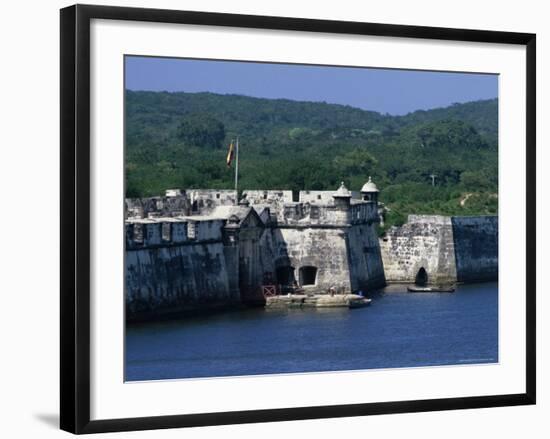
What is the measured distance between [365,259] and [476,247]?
2.85 ft

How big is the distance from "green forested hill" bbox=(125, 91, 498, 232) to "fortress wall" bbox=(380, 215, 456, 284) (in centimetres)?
13

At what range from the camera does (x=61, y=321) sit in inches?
361

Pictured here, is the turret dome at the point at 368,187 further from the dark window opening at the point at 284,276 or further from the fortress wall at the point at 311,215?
the dark window opening at the point at 284,276

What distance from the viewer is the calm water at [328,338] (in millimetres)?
9633

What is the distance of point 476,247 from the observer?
36.6 feet

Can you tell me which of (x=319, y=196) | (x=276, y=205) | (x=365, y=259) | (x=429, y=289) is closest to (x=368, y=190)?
(x=319, y=196)

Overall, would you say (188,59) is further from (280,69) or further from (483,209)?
(483,209)

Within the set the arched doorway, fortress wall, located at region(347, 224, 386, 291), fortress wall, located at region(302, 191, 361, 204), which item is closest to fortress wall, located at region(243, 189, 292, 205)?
fortress wall, located at region(302, 191, 361, 204)

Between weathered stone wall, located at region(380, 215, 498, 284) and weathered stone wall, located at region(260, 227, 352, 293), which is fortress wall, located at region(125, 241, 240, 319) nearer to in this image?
weathered stone wall, located at region(260, 227, 352, 293)

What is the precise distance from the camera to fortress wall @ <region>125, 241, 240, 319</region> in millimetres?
9570

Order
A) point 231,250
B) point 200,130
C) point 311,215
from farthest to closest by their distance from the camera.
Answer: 1. point 231,250
2. point 311,215
3. point 200,130

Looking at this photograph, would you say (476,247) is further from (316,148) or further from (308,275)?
(316,148)

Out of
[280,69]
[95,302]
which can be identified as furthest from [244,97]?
[95,302]

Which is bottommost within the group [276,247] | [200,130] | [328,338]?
[328,338]
